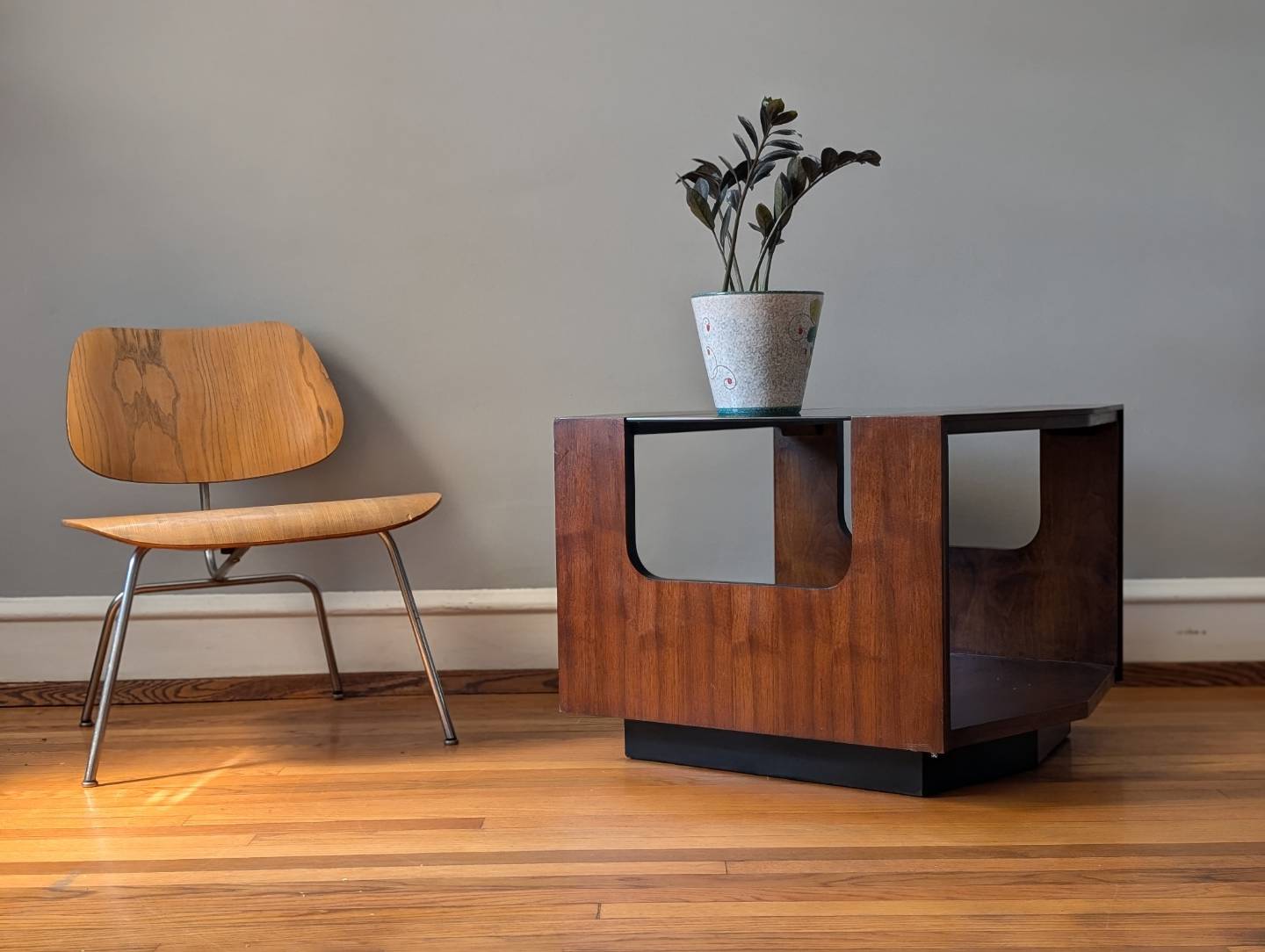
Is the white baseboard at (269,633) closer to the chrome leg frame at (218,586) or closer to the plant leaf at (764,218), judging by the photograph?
the chrome leg frame at (218,586)

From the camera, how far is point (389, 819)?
4.20ft

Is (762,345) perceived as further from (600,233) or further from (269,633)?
(269,633)

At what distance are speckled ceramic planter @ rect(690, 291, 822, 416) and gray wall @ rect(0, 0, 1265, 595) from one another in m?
0.51

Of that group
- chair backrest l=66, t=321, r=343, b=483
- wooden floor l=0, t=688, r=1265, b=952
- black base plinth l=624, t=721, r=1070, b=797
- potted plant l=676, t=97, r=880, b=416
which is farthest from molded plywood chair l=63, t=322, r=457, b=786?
potted plant l=676, t=97, r=880, b=416

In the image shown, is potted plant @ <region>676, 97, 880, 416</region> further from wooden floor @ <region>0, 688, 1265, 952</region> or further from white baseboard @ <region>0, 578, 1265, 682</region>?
white baseboard @ <region>0, 578, 1265, 682</region>

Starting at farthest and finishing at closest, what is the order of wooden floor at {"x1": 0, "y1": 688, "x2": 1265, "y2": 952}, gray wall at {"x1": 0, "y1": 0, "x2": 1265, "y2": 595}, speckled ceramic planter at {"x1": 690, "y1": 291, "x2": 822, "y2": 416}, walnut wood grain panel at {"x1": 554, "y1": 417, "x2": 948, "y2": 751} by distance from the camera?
gray wall at {"x1": 0, "y1": 0, "x2": 1265, "y2": 595} < speckled ceramic planter at {"x1": 690, "y1": 291, "x2": 822, "y2": 416} < walnut wood grain panel at {"x1": 554, "y1": 417, "x2": 948, "y2": 751} < wooden floor at {"x1": 0, "y1": 688, "x2": 1265, "y2": 952}

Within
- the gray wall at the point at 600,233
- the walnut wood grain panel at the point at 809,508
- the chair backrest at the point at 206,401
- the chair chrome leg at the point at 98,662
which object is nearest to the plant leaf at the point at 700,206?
the walnut wood grain panel at the point at 809,508

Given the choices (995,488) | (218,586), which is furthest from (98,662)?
(995,488)

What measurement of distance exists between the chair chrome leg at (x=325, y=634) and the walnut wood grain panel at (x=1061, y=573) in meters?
0.96

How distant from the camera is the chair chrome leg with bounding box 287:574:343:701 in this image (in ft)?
6.05

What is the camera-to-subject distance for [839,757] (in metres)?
1.35

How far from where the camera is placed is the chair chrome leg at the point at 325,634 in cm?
184

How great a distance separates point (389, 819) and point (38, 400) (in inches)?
42.7

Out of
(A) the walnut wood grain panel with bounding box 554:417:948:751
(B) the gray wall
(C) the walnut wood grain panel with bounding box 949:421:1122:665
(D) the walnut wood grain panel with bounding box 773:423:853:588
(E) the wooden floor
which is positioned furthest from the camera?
(B) the gray wall
